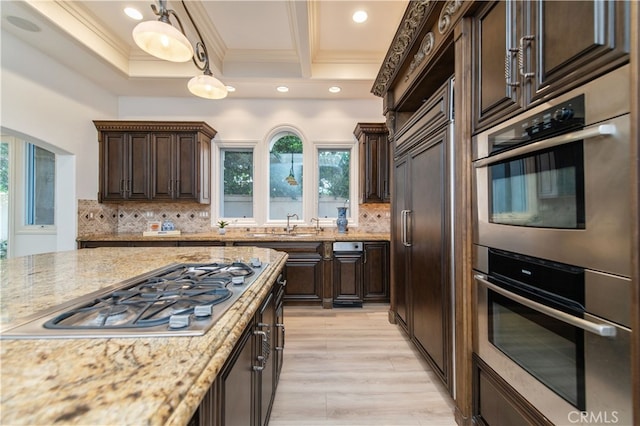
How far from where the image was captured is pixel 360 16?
2.87 m

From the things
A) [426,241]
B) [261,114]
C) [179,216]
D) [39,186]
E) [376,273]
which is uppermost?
[261,114]

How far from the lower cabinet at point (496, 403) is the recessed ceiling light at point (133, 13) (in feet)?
14.0

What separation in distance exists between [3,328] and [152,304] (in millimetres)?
350

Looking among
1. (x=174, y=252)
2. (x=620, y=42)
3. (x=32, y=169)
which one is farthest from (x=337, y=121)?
(x=32, y=169)

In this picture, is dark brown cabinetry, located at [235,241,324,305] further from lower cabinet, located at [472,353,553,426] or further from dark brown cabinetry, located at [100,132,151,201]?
lower cabinet, located at [472,353,553,426]

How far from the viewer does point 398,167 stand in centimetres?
291

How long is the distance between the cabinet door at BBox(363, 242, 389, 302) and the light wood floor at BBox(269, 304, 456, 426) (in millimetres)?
641

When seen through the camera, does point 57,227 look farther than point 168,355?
Yes

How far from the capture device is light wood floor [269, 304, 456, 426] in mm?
1726

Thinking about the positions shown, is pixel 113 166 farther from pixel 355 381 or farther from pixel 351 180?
Answer: pixel 355 381

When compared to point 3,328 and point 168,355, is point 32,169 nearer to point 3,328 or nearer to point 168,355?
point 3,328

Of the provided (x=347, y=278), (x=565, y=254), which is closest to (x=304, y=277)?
(x=347, y=278)

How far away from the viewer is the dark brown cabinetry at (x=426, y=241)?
1.79 m

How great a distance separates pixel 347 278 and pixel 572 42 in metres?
3.16
